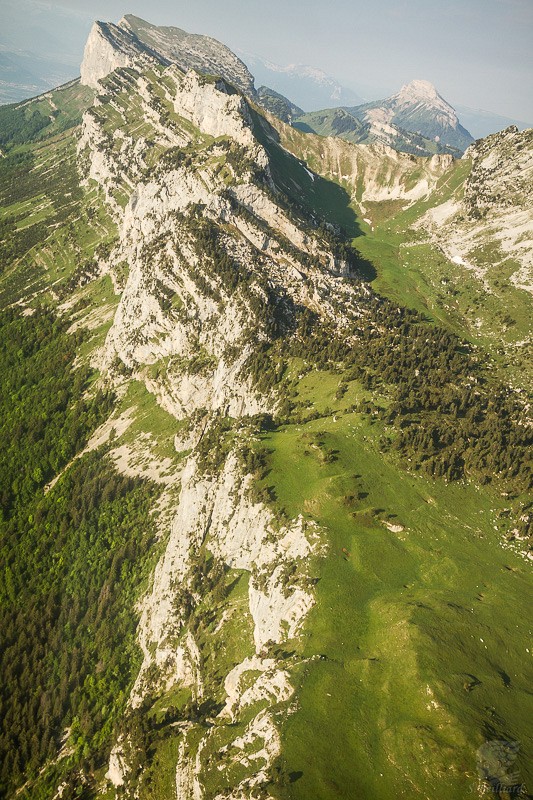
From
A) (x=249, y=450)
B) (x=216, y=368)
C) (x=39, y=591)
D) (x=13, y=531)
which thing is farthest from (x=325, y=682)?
(x=13, y=531)

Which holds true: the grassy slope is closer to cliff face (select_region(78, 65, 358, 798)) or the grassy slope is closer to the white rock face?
cliff face (select_region(78, 65, 358, 798))

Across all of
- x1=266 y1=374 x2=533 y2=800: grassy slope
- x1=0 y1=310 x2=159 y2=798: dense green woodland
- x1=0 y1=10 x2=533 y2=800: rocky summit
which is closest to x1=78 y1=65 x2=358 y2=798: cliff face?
x1=0 y1=10 x2=533 y2=800: rocky summit

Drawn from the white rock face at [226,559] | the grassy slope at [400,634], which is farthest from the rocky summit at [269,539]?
the white rock face at [226,559]

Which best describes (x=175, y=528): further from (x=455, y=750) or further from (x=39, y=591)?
(x=455, y=750)

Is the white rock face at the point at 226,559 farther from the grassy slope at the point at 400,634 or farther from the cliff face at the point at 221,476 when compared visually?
the grassy slope at the point at 400,634

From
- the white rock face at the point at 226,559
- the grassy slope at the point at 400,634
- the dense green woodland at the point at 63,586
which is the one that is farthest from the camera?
the dense green woodland at the point at 63,586

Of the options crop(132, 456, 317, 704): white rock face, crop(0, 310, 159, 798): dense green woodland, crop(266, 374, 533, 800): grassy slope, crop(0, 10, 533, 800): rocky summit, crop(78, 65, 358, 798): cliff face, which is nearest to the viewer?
crop(266, 374, 533, 800): grassy slope
